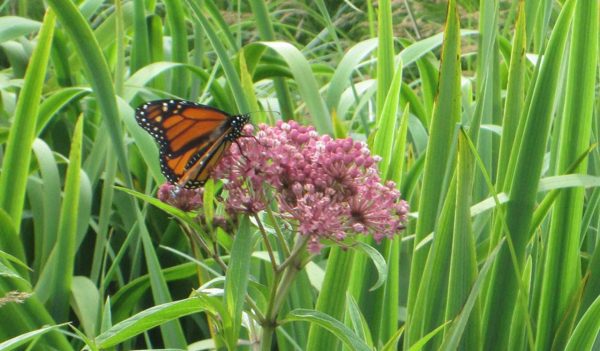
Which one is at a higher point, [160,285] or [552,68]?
[552,68]

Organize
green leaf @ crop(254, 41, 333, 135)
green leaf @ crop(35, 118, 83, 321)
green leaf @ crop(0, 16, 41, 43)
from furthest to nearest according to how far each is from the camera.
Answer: green leaf @ crop(0, 16, 41, 43)
green leaf @ crop(254, 41, 333, 135)
green leaf @ crop(35, 118, 83, 321)

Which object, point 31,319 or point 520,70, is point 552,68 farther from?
point 31,319

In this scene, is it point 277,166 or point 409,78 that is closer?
point 277,166

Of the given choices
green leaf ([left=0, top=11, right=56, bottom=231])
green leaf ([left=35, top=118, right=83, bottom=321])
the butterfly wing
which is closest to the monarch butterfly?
the butterfly wing

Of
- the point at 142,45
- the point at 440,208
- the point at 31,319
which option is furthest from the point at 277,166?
the point at 142,45

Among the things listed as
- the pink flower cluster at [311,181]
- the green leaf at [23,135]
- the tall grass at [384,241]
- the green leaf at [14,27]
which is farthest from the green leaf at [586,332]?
the green leaf at [14,27]

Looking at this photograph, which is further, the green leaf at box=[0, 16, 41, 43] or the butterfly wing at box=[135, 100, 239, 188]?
the green leaf at box=[0, 16, 41, 43]

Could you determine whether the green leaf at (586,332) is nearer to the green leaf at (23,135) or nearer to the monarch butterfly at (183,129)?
the monarch butterfly at (183,129)

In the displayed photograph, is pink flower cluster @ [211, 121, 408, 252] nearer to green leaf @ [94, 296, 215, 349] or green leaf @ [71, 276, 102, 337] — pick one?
green leaf @ [94, 296, 215, 349]
